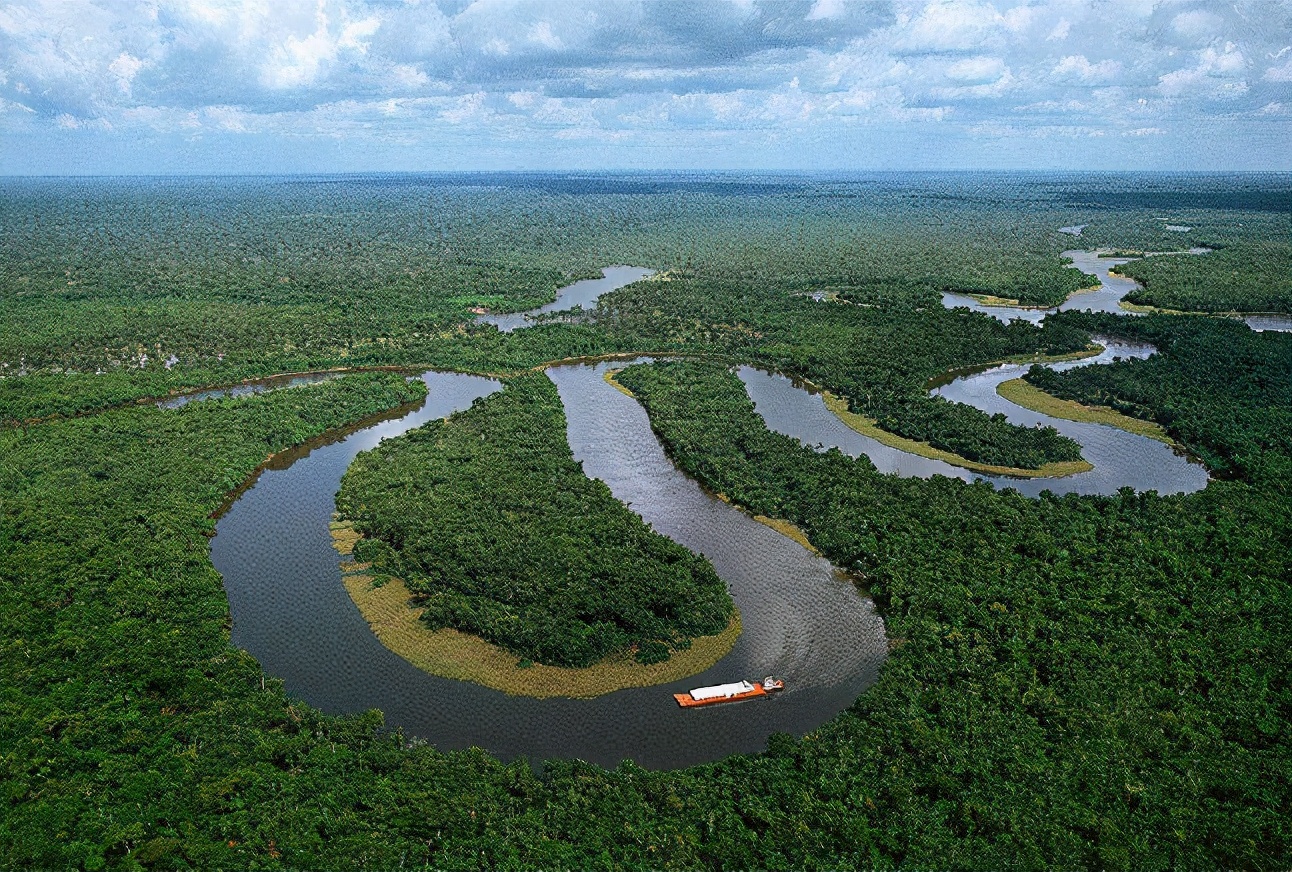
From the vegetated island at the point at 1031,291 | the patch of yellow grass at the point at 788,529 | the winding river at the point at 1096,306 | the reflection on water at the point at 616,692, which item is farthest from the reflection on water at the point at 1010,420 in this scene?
the vegetated island at the point at 1031,291

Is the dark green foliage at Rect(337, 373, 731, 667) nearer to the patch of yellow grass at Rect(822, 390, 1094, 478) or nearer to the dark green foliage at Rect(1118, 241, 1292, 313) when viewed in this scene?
the patch of yellow grass at Rect(822, 390, 1094, 478)

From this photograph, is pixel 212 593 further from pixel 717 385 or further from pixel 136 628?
pixel 717 385

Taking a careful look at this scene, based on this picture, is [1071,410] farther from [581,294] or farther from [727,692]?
[581,294]

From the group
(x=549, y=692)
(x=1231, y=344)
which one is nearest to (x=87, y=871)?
(x=549, y=692)

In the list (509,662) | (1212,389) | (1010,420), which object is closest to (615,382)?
(1010,420)

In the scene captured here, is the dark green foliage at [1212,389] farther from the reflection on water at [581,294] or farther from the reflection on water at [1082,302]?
the reflection on water at [581,294]

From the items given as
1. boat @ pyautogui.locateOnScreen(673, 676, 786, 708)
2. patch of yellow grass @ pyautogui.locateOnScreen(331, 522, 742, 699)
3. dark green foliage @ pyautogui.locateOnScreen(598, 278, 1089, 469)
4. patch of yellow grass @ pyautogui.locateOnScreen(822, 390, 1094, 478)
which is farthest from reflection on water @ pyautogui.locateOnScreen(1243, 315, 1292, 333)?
patch of yellow grass @ pyautogui.locateOnScreen(331, 522, 742, 699)

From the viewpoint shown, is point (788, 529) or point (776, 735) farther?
point (788, 529)
